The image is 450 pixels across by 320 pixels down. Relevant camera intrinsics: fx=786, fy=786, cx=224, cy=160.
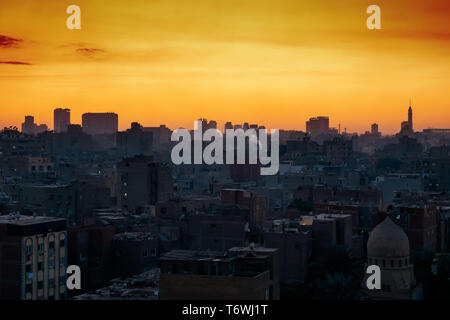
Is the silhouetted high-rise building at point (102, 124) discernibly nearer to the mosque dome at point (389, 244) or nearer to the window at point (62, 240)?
the window at point (62, 240)

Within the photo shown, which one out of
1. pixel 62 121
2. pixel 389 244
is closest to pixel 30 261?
pixel 389 244

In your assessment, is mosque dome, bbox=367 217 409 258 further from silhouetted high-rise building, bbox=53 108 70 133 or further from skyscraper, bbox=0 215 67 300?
silhouetted high-rise building, bbox=53 108 70 133

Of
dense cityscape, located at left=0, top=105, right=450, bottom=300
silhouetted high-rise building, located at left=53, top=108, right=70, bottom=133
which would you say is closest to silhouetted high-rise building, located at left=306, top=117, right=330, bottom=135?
silhouetted high-rise building, located at left=53, top=108, right=70, bottom=133

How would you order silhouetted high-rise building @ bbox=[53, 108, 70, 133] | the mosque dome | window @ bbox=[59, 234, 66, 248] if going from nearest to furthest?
the mosque dome → window @ bbox=[59, 234, 66, 248] → silhouetted high-rise building @ bbox=[53, 108, 70, 133]

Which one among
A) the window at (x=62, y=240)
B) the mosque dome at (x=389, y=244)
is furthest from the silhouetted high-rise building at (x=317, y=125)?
the window at (x=62, y=240)
